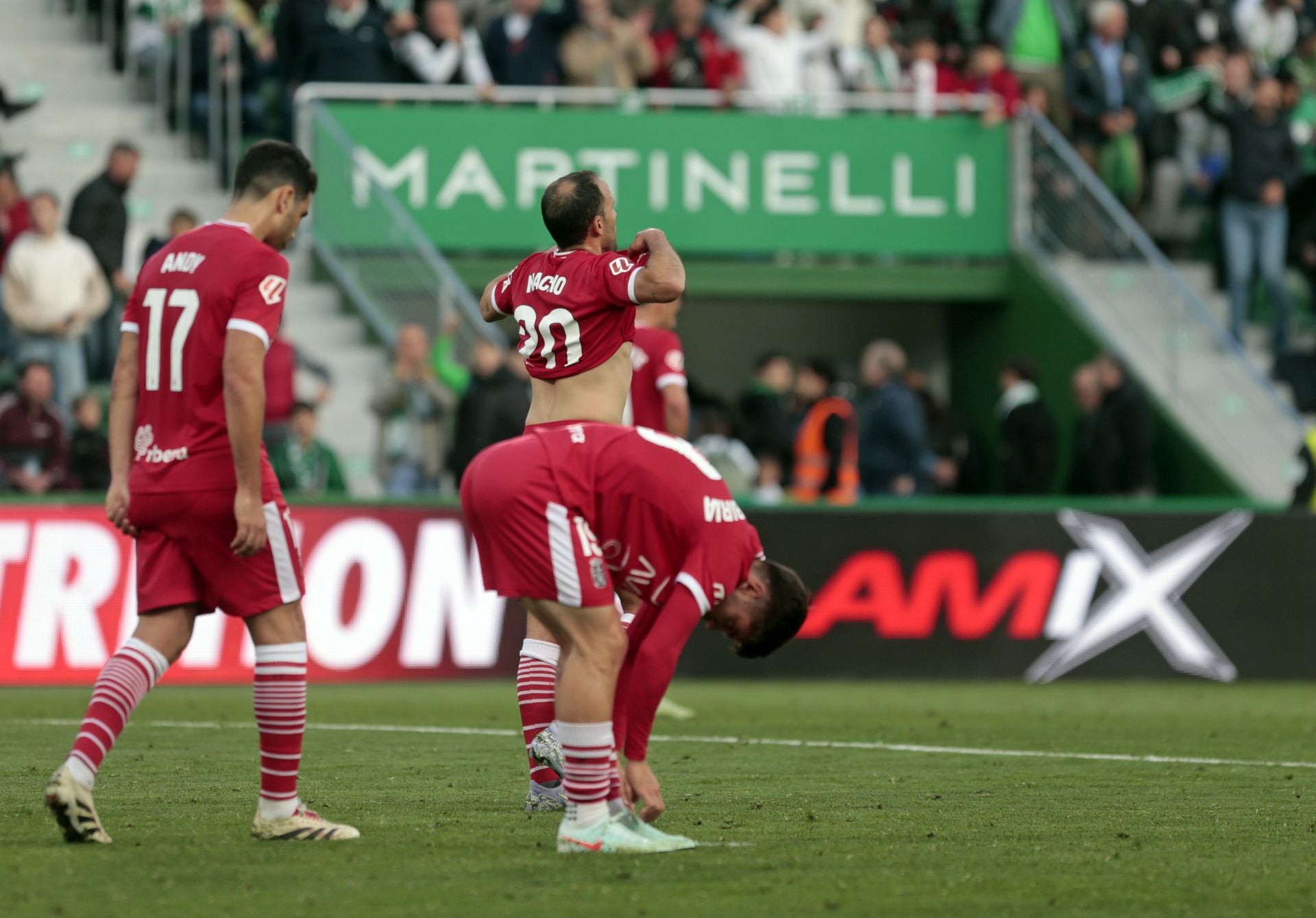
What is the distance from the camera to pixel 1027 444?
2017 centimetres

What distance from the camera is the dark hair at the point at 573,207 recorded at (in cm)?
745

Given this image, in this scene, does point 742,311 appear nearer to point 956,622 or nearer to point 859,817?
point 956,622

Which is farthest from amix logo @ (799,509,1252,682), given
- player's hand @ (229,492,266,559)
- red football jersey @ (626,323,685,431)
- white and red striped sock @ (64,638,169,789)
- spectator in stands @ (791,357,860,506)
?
player's hand @ (229,492,266,559)

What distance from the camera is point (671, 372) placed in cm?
1115

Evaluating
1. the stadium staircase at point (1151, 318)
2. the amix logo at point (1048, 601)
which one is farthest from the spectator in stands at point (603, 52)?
the amix logo at point (1048, 601)

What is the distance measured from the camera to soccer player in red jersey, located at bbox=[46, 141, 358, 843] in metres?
6.93

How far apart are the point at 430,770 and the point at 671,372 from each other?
2.61 metres

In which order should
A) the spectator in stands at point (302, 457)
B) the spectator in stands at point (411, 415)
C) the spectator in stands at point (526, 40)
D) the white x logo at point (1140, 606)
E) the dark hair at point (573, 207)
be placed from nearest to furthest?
the dark hair at point (573, 207)
the white x logo at point (1140, 606)
the spectator in stands at point (302, 457)
the spectator in stands at point (411, 415)
the spectator in stands at point (526, 40)

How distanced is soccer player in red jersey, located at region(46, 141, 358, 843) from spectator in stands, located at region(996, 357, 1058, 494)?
13666mm

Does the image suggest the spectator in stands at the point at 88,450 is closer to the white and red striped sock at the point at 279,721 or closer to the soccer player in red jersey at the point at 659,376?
the soccer player in red jersey at the point at 659,376

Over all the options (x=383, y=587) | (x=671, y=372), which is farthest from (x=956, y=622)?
(x=671, y=372)

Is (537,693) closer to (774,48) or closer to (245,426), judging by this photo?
(245,426)

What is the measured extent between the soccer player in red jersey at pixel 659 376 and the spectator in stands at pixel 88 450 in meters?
6.63

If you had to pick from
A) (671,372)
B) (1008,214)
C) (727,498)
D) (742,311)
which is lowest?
(742,311)
